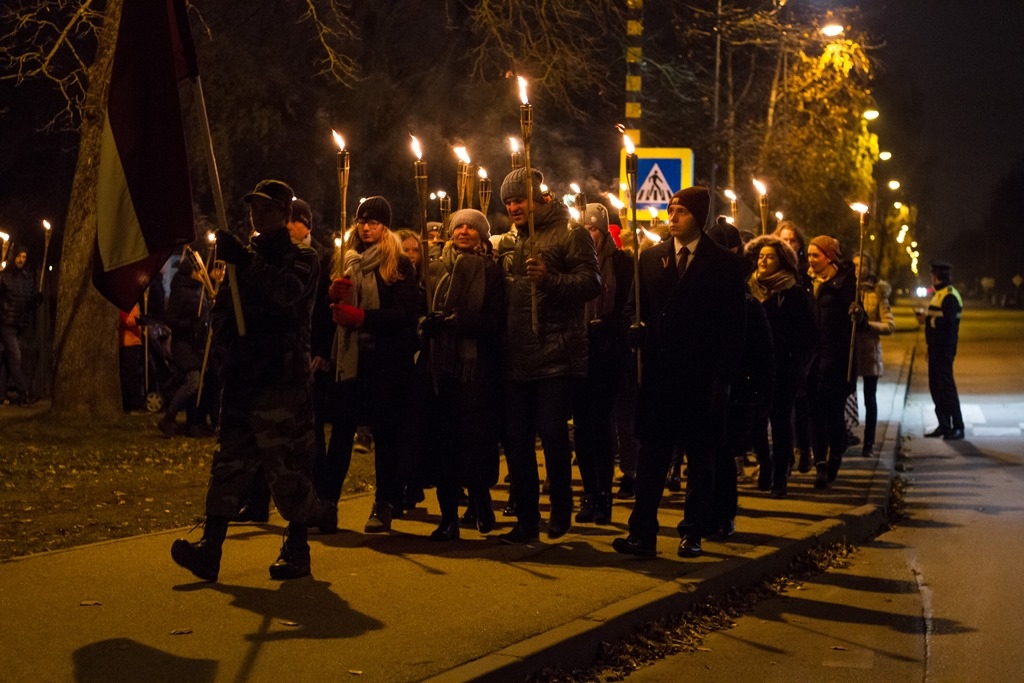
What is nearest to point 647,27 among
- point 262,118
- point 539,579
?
point 262,118

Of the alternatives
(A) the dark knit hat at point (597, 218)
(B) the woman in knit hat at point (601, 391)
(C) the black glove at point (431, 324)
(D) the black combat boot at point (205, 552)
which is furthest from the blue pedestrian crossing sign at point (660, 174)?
(D) the black combat boot at point (205, 552)

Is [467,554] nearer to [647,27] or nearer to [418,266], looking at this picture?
[418,266]

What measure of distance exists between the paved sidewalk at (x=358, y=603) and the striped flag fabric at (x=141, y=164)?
4.58ft

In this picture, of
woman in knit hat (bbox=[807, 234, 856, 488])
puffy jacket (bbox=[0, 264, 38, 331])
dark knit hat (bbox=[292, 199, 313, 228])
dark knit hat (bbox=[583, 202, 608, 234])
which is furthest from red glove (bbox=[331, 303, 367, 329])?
puffy jacket (bbox=[0, 264, 38, 331])

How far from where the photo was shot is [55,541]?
8.91 m

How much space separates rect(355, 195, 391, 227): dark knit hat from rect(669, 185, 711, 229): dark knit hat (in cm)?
165

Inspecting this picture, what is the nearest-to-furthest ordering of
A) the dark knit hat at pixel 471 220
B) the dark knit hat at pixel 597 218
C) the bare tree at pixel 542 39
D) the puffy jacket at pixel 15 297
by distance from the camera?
1. the dark knit hat at pixel 471 220
2. the dark knit hat at pixel 597 218
3. the bare tree at pixel 542 39
4. the puffy jacket at pixel 15 297

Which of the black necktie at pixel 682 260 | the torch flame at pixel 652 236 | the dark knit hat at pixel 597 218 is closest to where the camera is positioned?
the black necktie at pixel 682 260

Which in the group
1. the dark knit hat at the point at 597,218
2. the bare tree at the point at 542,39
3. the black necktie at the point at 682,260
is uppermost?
the bare tree at the point at 542,39

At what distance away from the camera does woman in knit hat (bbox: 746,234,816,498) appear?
11.6m

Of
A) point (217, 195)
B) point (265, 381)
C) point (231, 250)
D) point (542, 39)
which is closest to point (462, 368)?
point (265, 381)

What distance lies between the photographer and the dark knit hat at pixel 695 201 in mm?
8664

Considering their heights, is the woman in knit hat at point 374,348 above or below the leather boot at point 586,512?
above

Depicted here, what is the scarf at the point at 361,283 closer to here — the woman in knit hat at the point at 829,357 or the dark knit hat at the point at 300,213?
the dark knit hat at the point at 300,213
